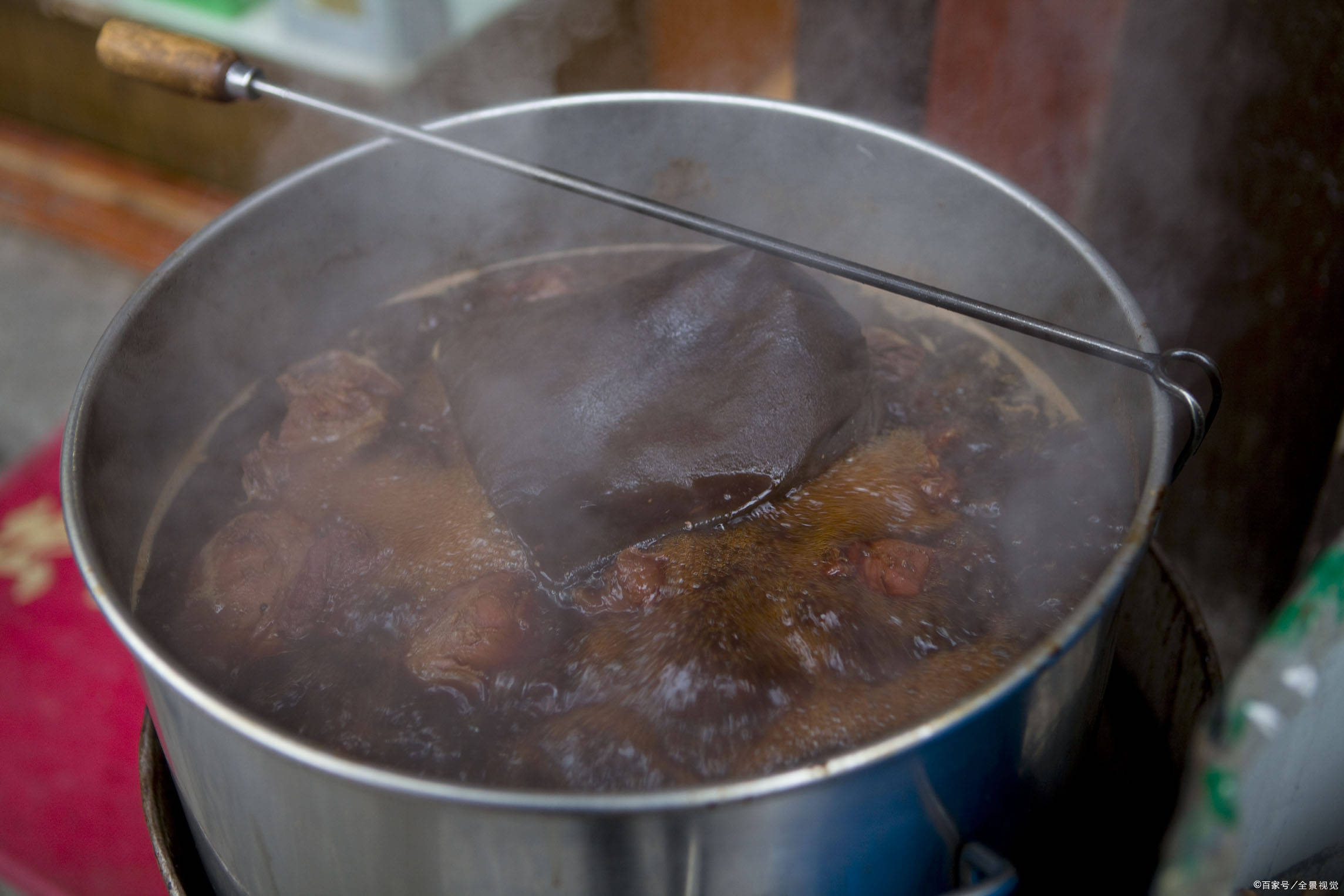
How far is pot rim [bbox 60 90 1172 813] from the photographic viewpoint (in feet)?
2.89

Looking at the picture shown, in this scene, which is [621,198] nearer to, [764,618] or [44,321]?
[764,618]

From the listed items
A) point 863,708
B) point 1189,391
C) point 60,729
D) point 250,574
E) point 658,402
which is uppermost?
point 1189,391

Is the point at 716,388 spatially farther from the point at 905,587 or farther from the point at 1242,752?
the point at 1242,752

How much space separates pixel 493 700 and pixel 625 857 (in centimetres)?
33

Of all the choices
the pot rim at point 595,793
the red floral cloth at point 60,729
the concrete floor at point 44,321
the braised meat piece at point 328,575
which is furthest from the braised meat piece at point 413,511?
the concrete floor at point 44,321

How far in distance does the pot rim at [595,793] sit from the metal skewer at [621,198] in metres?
0.06

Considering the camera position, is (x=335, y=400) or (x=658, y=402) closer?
(x=658, y=402)

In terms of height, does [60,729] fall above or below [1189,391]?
below

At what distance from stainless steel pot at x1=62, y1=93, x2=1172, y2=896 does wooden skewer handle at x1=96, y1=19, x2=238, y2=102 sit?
6.8 inches

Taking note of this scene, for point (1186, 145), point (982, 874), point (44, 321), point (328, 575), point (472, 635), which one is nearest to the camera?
point (982, 874)

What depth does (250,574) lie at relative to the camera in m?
1.37

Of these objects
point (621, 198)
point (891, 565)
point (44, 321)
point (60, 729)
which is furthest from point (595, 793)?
point (44, 321)

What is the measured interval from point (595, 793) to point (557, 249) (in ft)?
4.17

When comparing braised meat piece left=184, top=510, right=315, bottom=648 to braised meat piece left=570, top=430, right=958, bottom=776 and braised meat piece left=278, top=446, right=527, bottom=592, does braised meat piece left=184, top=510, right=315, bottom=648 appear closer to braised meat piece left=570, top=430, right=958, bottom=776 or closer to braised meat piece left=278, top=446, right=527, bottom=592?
braised meat piece left=278, top=446, right=527, bottom=592
